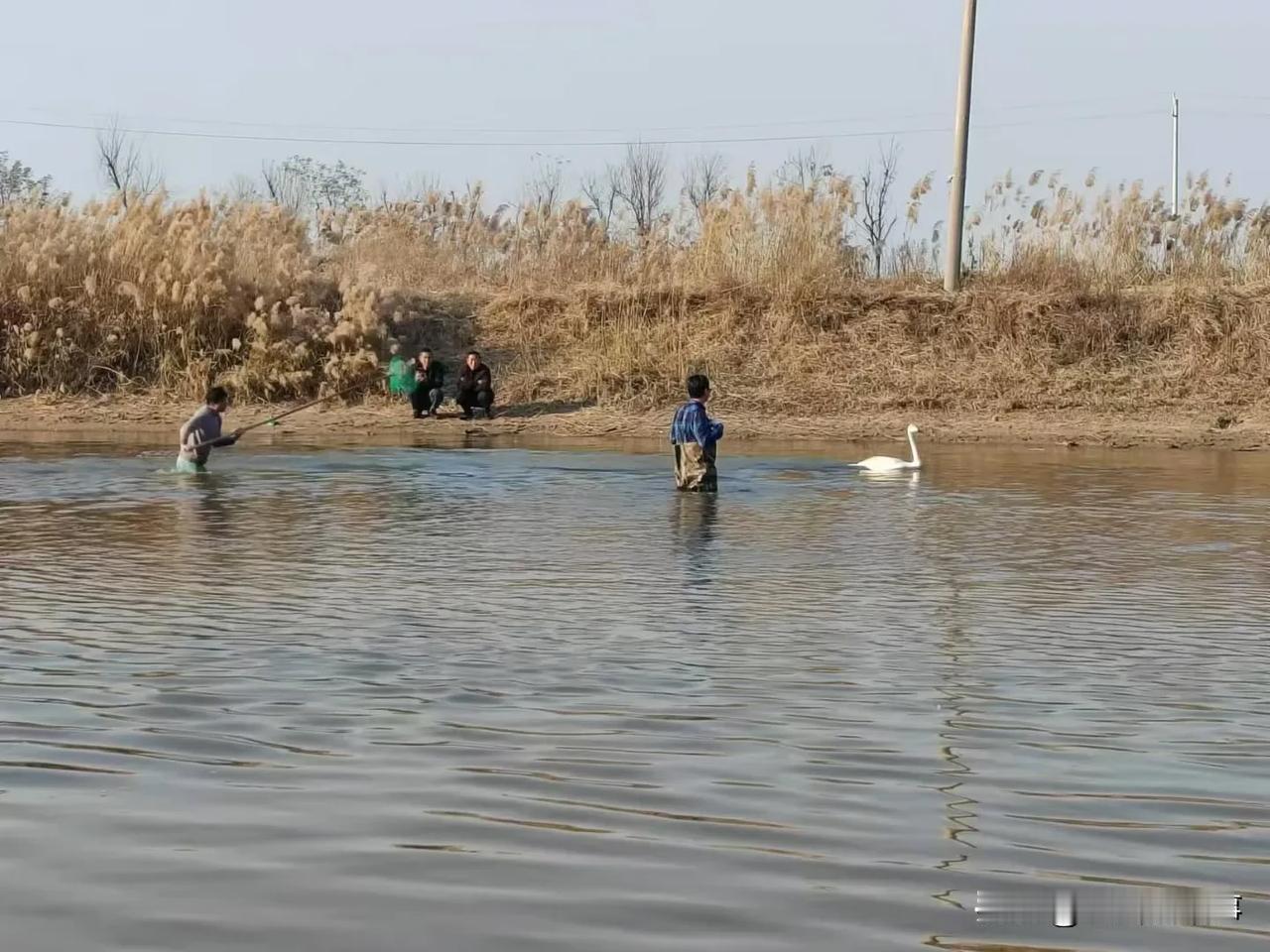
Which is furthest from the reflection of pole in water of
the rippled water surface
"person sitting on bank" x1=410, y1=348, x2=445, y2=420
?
"person sitting on bank" x1=410, y1=348, x2=445, y2=420

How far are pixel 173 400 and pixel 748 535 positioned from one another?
1781cm

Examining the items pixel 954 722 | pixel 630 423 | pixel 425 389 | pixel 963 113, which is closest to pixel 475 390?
pixel 425 389

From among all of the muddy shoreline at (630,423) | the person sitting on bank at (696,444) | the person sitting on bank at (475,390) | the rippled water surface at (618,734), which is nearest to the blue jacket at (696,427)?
the person sitting on bank at (696,444)

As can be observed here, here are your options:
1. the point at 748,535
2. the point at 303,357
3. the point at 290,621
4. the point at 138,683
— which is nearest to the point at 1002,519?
the point at 748,535

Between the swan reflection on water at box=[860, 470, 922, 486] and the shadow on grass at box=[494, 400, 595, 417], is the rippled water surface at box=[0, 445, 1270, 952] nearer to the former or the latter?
the swan reflection on water at box=[860, 470, 922, 486]

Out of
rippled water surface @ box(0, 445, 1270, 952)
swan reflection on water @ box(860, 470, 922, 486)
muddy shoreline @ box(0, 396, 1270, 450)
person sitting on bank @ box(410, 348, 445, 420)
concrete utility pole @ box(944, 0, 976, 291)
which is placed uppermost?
concrete utility pole @ box(944, 0, 976, 291)

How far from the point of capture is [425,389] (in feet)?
96.4

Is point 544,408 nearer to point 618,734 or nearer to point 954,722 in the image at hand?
point 954,722

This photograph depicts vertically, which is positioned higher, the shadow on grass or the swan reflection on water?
the shadow on grass

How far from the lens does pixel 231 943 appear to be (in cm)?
455

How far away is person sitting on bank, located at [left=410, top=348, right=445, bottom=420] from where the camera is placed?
2930 centimetres

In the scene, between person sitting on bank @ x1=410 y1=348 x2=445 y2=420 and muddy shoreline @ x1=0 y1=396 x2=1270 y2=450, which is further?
person sitting on bank @ x1=410 y1=348 x2=445 y2=420

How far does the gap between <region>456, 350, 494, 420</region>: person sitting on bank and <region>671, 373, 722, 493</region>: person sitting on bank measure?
1174 cm

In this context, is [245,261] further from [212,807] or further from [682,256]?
[212,807]
